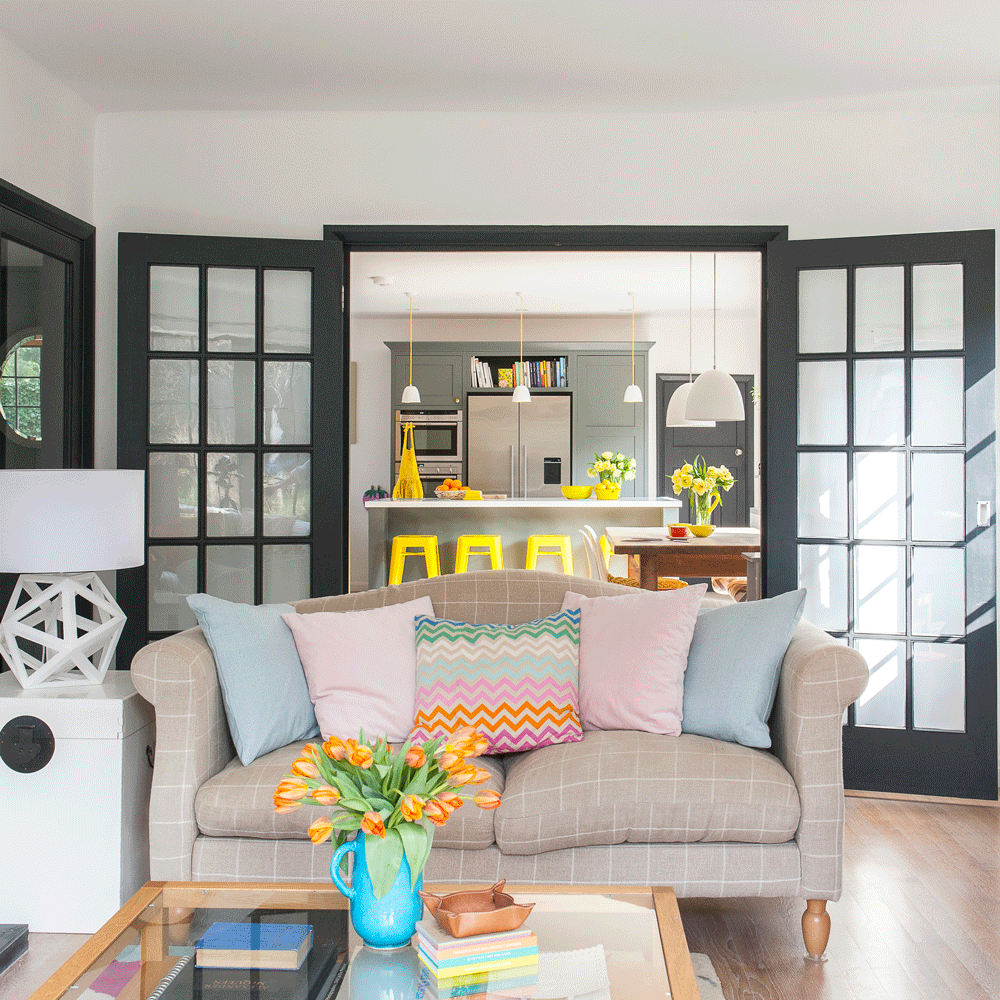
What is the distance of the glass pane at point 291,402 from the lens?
3.73 meters

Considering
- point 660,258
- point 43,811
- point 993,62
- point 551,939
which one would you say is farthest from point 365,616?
point 660,258

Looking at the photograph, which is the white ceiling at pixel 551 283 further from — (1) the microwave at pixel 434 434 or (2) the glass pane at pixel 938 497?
(2) the glass pane at pixel 938 497

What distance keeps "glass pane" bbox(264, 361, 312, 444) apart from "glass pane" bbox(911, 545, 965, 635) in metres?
2.52

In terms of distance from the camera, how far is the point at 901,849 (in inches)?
118

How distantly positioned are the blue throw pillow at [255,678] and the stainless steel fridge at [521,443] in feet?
21.3

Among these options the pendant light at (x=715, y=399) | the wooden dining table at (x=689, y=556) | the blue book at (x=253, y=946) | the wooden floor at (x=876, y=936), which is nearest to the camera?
the blue book at (x=253, y=946)

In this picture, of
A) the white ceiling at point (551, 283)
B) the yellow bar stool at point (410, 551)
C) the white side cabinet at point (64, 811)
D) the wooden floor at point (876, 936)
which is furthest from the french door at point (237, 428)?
the yellow bar stool at point (410, 551)

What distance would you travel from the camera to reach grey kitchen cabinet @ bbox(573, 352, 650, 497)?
8.95 meters

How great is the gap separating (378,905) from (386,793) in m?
0.19

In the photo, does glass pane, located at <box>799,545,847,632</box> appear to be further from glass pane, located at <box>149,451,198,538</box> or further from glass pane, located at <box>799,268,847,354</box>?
glass pane, located at <box>149,451,198,538</box>

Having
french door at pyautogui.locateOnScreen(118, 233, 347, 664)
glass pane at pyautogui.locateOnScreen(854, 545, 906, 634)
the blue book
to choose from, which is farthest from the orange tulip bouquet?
glass pane at pyautogui.locateOnScreen(854, 545, 906, 634)

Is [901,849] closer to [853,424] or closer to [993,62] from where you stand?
[853,424]

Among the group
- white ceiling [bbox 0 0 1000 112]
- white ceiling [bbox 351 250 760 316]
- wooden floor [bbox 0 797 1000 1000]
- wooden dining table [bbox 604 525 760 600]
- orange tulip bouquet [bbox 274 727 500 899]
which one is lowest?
wooden floor [bbox 0 797 1000 1000]

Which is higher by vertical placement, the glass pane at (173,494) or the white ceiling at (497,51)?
the white ceiling at (497,51)
